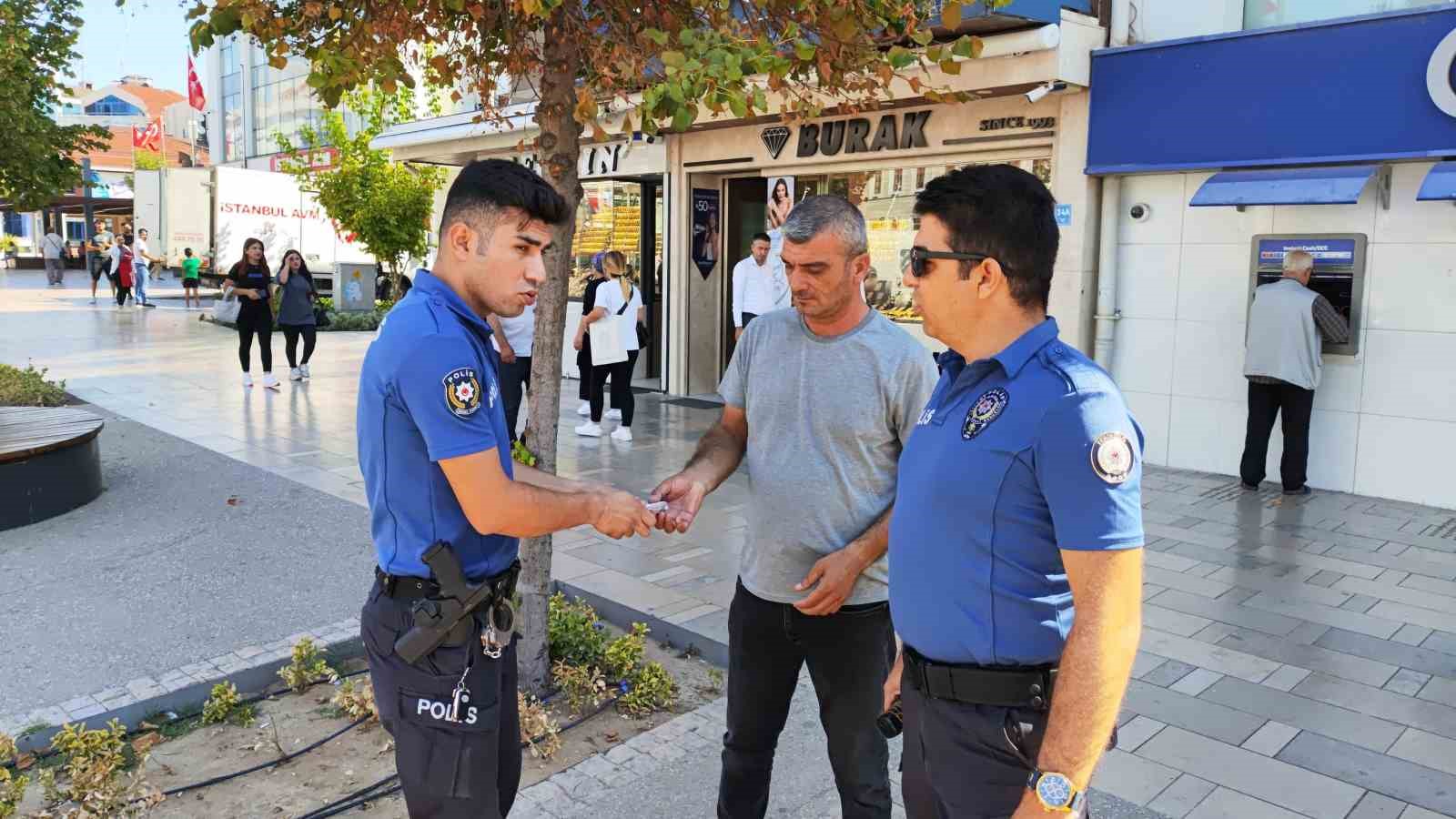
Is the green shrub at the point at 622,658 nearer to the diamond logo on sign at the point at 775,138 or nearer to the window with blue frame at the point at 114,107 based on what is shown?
A: the diamond logo on sign at the point at 775,138

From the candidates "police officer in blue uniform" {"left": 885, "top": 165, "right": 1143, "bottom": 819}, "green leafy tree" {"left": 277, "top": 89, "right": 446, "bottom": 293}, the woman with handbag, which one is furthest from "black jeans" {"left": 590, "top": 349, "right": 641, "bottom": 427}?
"green leafy tree" {"left": 277, "top": 89, "right": 446, "bottom": 293}

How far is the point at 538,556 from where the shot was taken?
421cm

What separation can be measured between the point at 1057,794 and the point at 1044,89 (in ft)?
27.4

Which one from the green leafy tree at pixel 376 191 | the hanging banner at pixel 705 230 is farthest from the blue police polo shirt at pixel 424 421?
the green leafy tree at pixel 376 191

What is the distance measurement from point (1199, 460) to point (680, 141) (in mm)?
7404

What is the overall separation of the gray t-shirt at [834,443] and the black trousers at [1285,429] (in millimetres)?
6527

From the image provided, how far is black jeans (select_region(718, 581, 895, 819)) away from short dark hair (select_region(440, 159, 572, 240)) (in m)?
1.24

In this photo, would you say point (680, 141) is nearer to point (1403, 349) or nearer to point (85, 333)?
point (1403, 349)

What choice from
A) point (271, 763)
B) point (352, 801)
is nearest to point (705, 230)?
point (271, 763)

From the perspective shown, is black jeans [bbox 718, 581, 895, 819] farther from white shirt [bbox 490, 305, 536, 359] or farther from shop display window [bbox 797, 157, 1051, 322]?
shop display window [bbox 797, 157, 1051, 322]

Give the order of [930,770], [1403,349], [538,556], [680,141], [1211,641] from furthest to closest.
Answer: [680,141] < [1403,349] < [1211,641] < [538,556] < [930,770]

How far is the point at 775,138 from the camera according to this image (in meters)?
12.2

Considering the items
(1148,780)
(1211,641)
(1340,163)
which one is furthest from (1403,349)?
(1148,780)

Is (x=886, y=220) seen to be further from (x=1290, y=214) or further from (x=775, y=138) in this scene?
(x=1290, y=214)
